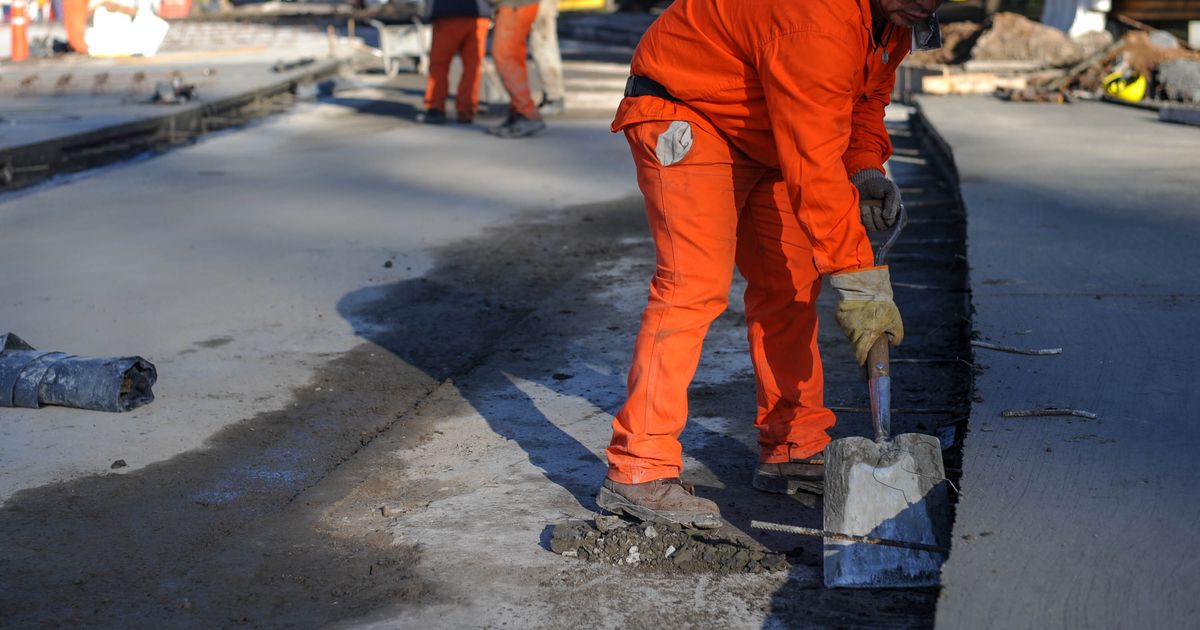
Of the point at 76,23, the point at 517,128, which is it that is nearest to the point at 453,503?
the point at 517,128

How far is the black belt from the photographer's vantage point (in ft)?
11.2

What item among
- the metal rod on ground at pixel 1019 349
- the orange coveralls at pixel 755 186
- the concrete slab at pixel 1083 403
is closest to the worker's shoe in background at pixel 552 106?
the concrete slab at pixel 1083 403

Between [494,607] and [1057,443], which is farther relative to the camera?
[1057,443]

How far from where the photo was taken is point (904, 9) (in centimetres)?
313

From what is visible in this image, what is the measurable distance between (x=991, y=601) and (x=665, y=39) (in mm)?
1557

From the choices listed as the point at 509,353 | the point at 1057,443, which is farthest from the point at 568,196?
the point at 1057,443

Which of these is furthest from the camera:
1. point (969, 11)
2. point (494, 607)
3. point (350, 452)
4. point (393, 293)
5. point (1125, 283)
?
point (969, 11)

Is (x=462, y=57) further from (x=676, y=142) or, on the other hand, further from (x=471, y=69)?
(x=676, y=142)

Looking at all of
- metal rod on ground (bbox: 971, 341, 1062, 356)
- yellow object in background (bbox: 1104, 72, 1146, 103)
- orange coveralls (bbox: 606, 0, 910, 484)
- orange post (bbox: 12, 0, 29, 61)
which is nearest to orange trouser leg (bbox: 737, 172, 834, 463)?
orange coveralls (bbox: 606, 0, 910, 484)

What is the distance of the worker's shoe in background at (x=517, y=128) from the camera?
11.1m

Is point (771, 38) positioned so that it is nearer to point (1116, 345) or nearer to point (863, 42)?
point (863, 42)

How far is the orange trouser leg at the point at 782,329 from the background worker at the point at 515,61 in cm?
750

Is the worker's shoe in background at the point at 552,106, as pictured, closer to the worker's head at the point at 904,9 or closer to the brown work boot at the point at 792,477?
the brown work boot at the point at 792,477

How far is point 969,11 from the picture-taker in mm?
16031
